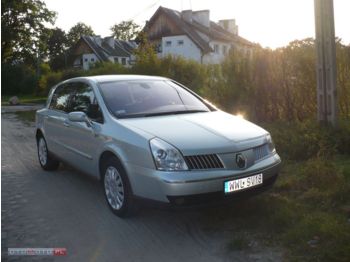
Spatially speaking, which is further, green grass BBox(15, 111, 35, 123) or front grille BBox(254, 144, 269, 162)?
green grass BBox(15, 111, 35, 123)

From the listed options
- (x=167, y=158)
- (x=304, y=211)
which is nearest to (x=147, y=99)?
(x=167, y=158)

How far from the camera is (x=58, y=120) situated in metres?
6.72

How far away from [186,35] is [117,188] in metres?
40.1

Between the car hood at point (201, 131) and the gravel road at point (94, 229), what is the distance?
897 millimetres

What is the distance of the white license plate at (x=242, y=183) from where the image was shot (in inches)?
169

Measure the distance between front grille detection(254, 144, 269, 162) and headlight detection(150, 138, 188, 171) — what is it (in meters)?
0.93

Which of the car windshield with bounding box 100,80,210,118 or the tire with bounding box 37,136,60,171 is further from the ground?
the car windshield with bounding box 100,80,210,118

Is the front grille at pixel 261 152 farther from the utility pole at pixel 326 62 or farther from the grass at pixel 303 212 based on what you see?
the utility pole at pixel 326 62

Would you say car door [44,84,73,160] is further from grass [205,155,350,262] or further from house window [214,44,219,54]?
house window [214,44,219,54]

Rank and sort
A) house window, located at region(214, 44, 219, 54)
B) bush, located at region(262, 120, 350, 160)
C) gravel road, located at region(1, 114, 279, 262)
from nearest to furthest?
gravel road, located at region(1, 114, 279, 262) → bush, located at region(262, 120, 350, 160) → house window, located at region(214, 44, 219, 54)

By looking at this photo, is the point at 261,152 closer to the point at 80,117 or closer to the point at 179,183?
the point at 179,183

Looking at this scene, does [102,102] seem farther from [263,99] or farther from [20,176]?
[263,99]

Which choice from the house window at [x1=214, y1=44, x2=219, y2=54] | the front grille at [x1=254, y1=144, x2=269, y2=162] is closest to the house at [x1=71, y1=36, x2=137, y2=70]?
the house window at [x1=214, y1=44, x2=219, y2=54]

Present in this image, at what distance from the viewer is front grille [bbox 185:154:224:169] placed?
4.26 meters
